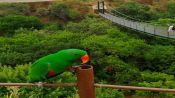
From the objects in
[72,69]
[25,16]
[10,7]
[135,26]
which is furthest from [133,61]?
[72,69]

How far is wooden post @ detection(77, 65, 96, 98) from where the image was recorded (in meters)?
1.74

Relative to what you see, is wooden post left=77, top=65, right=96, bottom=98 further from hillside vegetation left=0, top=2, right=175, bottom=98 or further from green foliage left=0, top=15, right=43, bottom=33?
green foliage left=0, top=15, right=43, bottom=33

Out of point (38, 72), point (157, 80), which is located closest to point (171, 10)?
point (157, 80)

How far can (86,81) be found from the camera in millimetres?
1766

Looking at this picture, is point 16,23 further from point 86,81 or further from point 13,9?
point 86,81

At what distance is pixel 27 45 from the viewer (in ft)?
43.3

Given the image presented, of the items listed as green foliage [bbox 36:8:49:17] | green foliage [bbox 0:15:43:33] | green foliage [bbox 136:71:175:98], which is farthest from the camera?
green foliage [bbox 36:8:49:17]

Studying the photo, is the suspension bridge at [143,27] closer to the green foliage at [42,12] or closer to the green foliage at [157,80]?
the green foliage at [157,80]

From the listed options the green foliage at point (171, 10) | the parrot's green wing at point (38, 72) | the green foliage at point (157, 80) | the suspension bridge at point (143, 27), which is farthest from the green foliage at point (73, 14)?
the parrot's green wing at point (38, 72)

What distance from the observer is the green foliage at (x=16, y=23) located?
51.8 ft

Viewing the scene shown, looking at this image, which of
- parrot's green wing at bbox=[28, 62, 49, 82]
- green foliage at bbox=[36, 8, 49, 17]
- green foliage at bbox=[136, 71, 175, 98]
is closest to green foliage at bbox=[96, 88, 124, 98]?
green foliage at bbox=[136, 71, 175, 98]

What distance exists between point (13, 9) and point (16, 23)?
196cm

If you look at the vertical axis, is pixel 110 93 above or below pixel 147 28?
below

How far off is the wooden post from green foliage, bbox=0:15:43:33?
14.4 m
